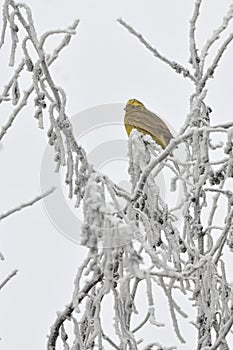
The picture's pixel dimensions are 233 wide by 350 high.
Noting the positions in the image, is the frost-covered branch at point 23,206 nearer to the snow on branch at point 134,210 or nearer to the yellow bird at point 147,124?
the snow on branch at point 134,210

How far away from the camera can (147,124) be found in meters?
4.34

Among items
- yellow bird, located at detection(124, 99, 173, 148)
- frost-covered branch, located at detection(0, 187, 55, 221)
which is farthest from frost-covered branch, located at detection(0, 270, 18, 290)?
yellow bird, located at detection(124, 99, 173, 148)

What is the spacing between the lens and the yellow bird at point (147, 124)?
13.2ft

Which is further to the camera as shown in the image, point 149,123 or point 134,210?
point 149,123

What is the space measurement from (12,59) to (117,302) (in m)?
0.92

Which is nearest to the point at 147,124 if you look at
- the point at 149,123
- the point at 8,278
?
the point at 149,123

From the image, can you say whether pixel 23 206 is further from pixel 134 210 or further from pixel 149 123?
pixel 149 123

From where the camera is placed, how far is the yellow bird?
13.2 feet

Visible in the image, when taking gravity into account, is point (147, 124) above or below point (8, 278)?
above

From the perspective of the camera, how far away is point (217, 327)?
9.86ft

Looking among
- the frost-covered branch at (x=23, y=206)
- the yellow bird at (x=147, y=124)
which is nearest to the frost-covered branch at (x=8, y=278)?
the frost-covered branch at (x=23, y=206)

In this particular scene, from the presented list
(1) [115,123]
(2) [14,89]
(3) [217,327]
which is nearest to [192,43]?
(1) [115,123]

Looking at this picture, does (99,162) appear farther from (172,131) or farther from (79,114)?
(172,131)

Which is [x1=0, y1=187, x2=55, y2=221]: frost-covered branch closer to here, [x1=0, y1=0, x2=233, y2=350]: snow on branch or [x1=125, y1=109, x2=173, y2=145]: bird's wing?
[x1=0, y1=0, x2=233, y2=350]: snow on branch
